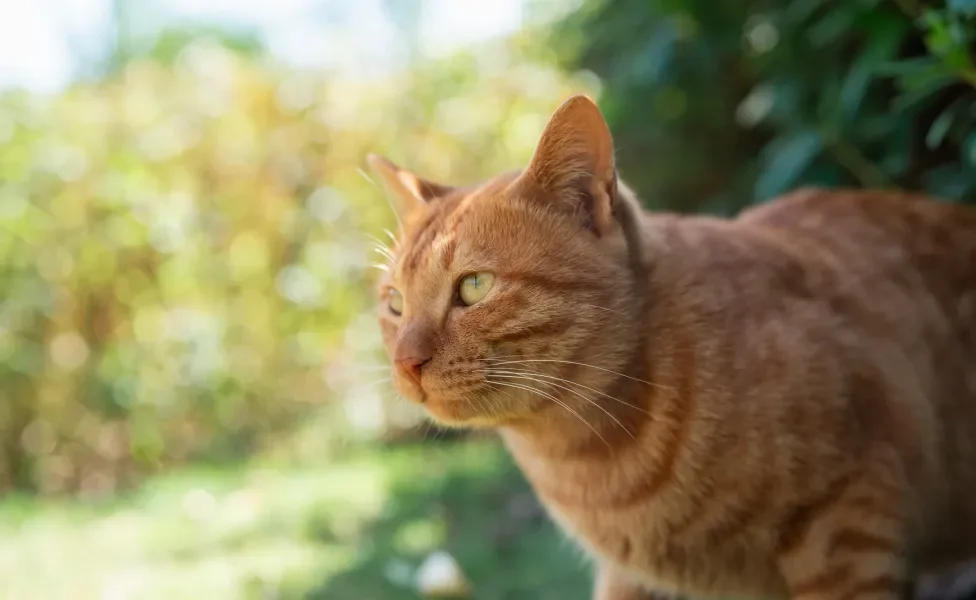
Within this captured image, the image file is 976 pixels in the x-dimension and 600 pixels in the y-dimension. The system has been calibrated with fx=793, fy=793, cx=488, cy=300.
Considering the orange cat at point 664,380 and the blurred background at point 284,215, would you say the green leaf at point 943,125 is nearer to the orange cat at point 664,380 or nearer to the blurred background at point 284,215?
the blurred background at point 284,215

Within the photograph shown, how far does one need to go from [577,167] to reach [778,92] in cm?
117

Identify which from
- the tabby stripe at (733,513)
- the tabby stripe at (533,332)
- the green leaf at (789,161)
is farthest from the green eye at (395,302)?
the green leaf at (789,161)

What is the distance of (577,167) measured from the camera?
1271mm

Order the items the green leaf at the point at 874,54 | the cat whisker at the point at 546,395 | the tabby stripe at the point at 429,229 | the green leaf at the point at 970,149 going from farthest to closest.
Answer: the green leaf at the point at 874,54 < the green leaf at the point at 970,149 < the tabby stripe at the point at 429,229 < the cat whisker at the point at 546,395

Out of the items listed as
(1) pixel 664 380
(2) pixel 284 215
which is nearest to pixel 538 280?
(1) pixel 664 380

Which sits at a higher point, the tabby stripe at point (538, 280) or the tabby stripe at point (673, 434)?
the tabby stripe at point (538, 280)

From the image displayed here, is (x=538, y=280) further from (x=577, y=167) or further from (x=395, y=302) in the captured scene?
(x=395, y=302)

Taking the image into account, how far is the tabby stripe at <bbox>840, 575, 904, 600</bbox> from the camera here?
127cm

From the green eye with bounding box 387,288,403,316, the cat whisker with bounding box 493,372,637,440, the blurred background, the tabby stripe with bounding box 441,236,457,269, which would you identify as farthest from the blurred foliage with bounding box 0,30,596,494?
the cat whisker with bounding box 493,372,637,440

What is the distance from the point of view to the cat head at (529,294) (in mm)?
1228

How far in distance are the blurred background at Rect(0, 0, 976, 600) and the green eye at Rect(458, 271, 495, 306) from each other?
1075mm

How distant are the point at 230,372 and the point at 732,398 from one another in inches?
111

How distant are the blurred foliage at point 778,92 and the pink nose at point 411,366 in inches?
44.7

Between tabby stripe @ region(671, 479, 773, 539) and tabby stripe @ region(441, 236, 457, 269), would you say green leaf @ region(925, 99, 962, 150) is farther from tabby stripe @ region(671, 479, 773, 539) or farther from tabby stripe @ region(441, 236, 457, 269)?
tabby stripe @ region(441, 236, 457, 269)
